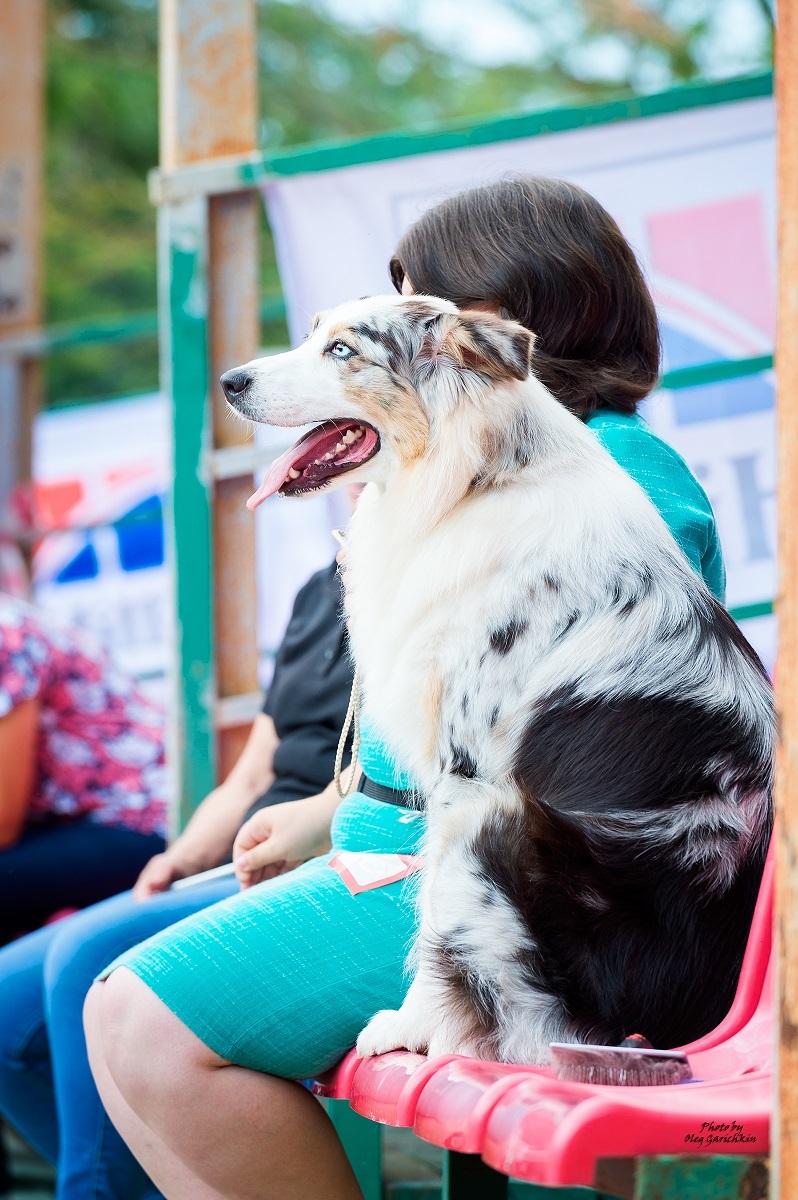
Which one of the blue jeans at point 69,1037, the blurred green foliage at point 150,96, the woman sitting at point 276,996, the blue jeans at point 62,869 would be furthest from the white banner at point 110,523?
the blurred green foliage at point 150,96

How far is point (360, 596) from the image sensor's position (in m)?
1.89

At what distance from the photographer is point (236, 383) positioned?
1.90 meters

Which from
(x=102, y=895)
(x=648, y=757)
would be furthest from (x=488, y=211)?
(x=102, y=895)

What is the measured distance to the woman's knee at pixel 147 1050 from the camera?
64.2 inches

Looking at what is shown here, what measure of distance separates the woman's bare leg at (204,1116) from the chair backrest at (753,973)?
54 centimetres

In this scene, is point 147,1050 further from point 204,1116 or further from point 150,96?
point 150,96

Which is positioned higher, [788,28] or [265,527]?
[788,28]

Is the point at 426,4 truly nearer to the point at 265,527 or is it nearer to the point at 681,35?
the point at 681,35

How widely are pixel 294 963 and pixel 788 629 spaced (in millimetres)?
844

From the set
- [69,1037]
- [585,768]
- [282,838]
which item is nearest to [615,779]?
[585,768]

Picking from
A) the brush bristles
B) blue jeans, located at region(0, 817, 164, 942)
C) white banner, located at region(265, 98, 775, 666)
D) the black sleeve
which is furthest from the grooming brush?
blue jeans, located at region(0, 817, 164, 942)

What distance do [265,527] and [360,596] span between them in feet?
7.19

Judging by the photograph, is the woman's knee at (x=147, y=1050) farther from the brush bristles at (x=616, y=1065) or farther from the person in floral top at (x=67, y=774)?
Answer: the person in floral top at (x=67, y=774)

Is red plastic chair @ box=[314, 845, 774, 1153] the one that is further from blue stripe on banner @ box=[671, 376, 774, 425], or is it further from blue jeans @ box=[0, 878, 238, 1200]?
blue stripe on banner @ box=[671, 376, 774, 425]
